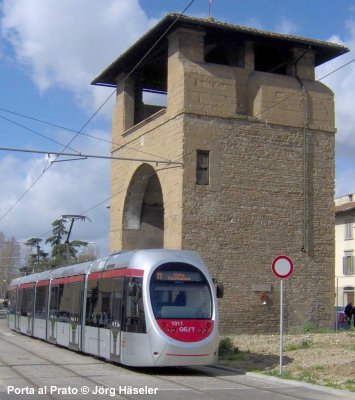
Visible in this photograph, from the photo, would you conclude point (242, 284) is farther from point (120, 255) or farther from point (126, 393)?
point (126, 393)

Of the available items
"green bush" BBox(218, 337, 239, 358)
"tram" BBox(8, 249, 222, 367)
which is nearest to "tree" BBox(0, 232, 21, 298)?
"green bush" BBox(218, 337, 239, 358)

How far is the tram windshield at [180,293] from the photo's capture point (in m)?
15.7

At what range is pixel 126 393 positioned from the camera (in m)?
12.2

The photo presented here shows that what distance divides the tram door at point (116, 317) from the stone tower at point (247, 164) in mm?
10490

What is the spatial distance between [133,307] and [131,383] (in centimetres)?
248

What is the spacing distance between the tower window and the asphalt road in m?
11.3

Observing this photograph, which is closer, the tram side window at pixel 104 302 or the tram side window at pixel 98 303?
the tram side window at pixel 104 302

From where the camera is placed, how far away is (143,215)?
34188 mm

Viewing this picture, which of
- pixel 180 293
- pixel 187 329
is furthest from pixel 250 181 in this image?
pixel 187 329

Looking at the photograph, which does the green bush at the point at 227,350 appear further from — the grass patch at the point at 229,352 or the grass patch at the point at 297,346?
the grass patch at the point at 297,346

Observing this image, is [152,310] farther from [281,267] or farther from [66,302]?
[66,302]

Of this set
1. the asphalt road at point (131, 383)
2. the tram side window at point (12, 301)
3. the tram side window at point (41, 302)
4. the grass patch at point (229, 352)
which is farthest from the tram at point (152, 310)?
the tram side window at point (12, 301)

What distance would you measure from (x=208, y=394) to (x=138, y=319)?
3.46 meters

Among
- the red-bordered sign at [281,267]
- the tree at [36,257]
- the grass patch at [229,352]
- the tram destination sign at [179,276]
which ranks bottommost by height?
the grass patch at [229,352]
